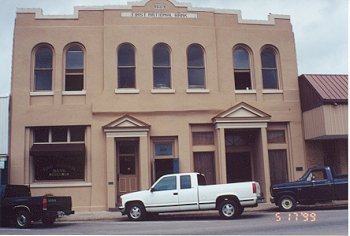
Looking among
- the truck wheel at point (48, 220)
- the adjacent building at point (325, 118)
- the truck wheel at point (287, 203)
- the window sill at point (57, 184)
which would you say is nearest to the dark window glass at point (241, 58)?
the adjacent building at point (325, 118)

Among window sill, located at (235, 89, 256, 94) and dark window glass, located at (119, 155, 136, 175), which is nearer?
dark window glass, located at (119, 155, 136, 175)

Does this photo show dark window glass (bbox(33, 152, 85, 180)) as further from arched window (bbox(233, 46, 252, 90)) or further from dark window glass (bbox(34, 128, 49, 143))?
arched window (bbox(233, 46, 252, 90))

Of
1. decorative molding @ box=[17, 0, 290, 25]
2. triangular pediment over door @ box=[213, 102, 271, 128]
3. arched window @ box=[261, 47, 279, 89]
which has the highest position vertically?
decorative molding @ box=[17, 0, 290, 25]

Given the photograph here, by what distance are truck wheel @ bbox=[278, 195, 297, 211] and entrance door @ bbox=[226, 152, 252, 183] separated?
13.1 feet

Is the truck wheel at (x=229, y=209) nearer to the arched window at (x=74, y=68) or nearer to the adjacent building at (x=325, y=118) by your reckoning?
the adjacent building at (x=325, y=118)

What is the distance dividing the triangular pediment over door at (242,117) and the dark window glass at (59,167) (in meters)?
Answer: 6.45

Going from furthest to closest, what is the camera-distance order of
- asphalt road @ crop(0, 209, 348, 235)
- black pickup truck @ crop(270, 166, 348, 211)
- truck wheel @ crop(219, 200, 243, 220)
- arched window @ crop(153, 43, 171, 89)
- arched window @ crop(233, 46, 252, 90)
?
arched window @ crop(233, 46, 252, 90) < arched window @ crop(153, 43, 171, 89) < black pickup truck @ crop(270, 166, 348, 211) < truck wheel @ crop(219, 200, 243, 220) < asphalt road @ crop(0, 209, 348, 235)

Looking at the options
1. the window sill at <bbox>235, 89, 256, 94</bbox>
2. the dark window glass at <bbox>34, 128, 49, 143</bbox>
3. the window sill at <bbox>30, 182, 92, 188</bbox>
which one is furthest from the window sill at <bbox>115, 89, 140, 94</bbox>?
the window sill at <bbox>235, 89, 256, 94</bbox>

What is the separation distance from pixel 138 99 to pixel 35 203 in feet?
23.8

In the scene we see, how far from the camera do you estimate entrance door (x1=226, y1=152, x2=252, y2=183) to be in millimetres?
20250

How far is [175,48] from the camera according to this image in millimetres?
20219

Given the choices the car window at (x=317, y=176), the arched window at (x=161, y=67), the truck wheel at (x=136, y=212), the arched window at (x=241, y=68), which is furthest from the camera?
the arched window at (x=241, y=68)

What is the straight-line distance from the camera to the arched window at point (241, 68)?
20.7 meters
